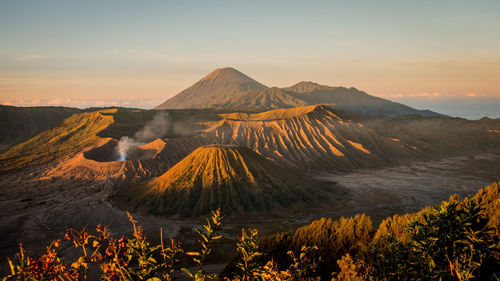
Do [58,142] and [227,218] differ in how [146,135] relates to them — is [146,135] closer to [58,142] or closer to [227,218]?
[58,142]

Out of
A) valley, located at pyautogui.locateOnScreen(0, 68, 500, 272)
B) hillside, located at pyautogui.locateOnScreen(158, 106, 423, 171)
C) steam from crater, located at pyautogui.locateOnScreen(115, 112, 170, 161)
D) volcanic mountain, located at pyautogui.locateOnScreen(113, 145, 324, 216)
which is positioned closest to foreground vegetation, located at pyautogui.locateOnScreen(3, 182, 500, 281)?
valley, located at pyautogui.locateOnScreen(0, 68, 500, 272)

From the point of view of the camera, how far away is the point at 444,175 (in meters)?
74.7

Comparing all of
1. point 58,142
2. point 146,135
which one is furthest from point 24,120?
point 146,135

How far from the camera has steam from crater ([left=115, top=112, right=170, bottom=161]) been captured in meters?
81.4

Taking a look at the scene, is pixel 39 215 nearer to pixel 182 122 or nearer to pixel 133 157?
pixel 133 157

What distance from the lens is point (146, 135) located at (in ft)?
333

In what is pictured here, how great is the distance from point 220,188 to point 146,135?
57559 millimetres

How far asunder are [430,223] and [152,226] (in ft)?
127

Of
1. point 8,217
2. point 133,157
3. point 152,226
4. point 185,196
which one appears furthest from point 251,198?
point 133,157

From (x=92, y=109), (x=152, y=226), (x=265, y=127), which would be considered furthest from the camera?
(x=92, y=109)

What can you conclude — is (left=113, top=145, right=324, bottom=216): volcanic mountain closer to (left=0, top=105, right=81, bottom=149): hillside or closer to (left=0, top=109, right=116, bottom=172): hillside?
(left=0, top=109, right=116, bottom=172): hillside

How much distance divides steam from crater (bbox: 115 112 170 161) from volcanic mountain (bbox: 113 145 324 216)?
83.2ft

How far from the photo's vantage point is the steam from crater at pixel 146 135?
267ft

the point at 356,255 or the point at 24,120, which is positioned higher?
the point at 24,120
